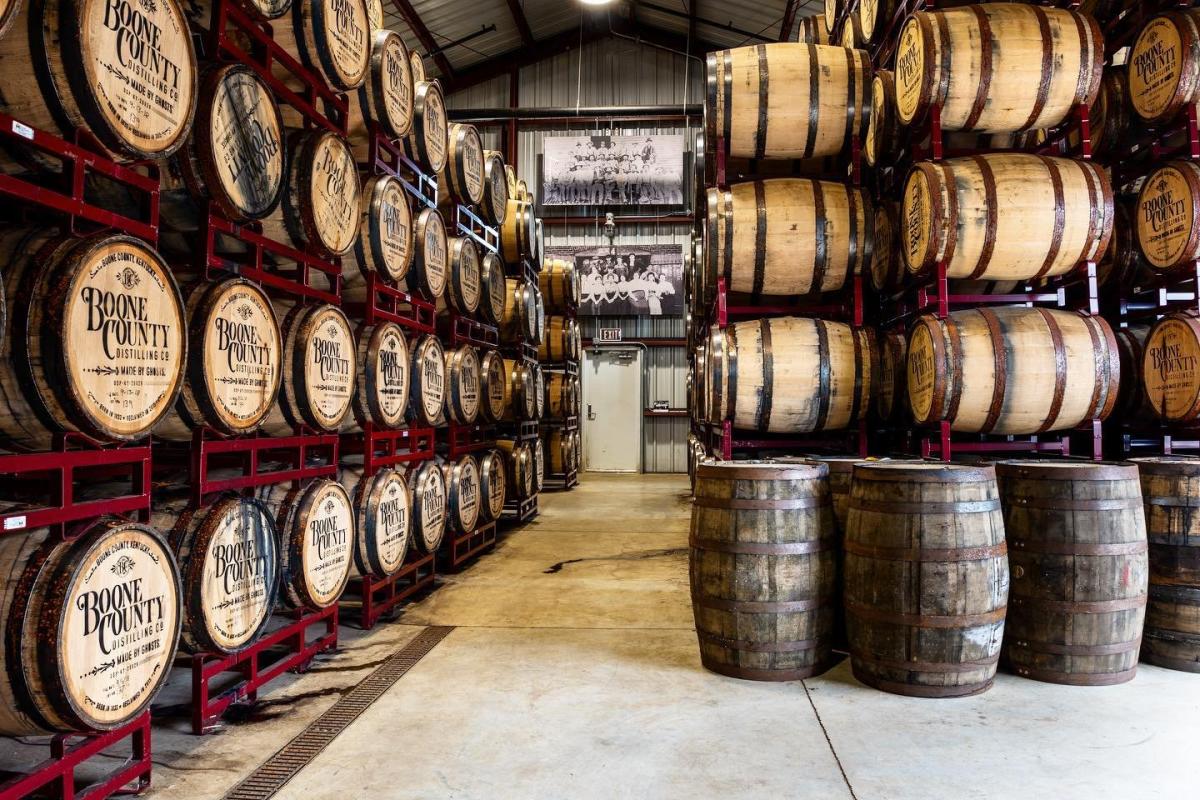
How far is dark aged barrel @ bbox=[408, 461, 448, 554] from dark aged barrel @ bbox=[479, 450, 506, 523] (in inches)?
46.2

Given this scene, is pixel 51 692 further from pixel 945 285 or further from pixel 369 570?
pixel 945 285

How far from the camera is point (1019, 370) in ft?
15.4

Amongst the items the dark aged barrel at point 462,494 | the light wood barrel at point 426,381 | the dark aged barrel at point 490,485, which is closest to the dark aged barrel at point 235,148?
the light wood barrel at point 426,381

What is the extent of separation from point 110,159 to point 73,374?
0.79 m

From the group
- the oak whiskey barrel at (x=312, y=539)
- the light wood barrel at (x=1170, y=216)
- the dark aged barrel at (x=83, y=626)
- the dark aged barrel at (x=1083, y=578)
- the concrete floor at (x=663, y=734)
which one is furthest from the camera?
the light wood barrel at (x=1170, y=216)

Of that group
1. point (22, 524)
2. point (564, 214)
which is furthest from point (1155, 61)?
point (564, 214)

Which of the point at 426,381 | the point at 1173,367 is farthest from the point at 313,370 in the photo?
the point at 1173,367

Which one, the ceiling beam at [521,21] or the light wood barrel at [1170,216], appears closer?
the light wood barrel at [1170,216]

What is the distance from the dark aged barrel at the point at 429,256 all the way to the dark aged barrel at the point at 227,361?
6.95 ft

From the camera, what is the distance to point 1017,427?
4.88 m

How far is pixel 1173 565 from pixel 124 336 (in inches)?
195

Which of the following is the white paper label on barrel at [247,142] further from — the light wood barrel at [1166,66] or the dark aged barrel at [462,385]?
the light wood barrel at [1166,66]

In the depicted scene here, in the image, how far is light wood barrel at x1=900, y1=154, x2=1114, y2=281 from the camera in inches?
186

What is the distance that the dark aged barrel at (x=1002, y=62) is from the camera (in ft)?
15.7
